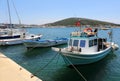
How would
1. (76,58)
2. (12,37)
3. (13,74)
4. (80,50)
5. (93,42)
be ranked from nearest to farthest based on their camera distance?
(13,74)
(76,58)
(80,50)
(93,42)
(12,37)

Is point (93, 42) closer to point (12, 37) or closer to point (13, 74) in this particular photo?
point (13, 74)

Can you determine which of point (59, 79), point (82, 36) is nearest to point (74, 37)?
point (82, 36)

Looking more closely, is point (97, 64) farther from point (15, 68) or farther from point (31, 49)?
point (31, 49)

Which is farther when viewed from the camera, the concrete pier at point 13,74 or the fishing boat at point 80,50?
the fishing boat at point 80,50

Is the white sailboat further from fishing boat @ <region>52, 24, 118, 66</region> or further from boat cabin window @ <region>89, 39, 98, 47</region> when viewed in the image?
fishing boat @ <region>52, 24, 118, 66</region>

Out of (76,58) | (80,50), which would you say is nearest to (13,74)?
(76,58)

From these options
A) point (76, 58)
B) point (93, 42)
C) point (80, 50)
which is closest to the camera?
point (76, 58)

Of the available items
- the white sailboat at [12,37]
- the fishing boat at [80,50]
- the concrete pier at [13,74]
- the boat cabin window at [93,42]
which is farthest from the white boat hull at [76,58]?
the white sailboat at [12,37]

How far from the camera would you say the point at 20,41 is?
32094 mm

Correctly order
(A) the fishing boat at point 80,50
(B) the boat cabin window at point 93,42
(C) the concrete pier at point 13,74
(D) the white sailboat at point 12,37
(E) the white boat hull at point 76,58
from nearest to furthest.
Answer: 1. (C) the concrete pier at point 13,74
2. (E) the white boat hull at point 76,58
3. (A) the fishing boat at point 80,50
4. (B) the boat cabin window at point 93,42
5. (D) the white sailboat at point 12,37

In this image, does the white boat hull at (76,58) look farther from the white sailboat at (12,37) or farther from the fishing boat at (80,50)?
the white sailboat at (12,37)

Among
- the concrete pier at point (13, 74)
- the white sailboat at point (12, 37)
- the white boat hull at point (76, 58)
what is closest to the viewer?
the concrete pier at point (13, 74)

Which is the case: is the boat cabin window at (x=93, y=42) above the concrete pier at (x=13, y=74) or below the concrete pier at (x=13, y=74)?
above

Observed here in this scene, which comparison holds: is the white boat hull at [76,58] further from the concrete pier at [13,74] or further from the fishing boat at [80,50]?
the concrete pier at [13,74]
